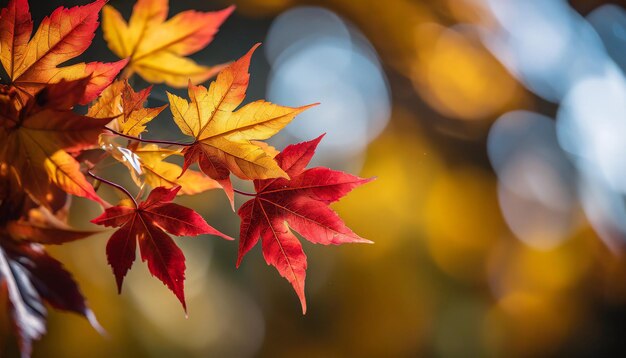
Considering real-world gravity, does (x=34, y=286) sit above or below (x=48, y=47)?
below

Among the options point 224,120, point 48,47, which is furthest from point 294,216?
point 48,47

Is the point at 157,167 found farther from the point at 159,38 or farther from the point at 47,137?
the point at 159,38

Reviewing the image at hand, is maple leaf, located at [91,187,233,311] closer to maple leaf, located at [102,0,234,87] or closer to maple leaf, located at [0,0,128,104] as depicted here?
maple leaf, located at [0,0,128,104]

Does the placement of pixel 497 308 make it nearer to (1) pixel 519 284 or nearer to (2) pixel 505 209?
(1) pixel 519 284

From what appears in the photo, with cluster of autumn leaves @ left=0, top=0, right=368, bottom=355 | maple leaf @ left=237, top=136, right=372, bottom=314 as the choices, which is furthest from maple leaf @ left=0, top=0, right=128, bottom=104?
maple leaf @ left=237, top=136, right=372, bottom=314

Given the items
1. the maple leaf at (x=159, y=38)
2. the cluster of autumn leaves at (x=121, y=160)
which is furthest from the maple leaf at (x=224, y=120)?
the maple leaf at (x=159, y=38)

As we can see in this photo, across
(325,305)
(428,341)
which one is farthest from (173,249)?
(428,341)
